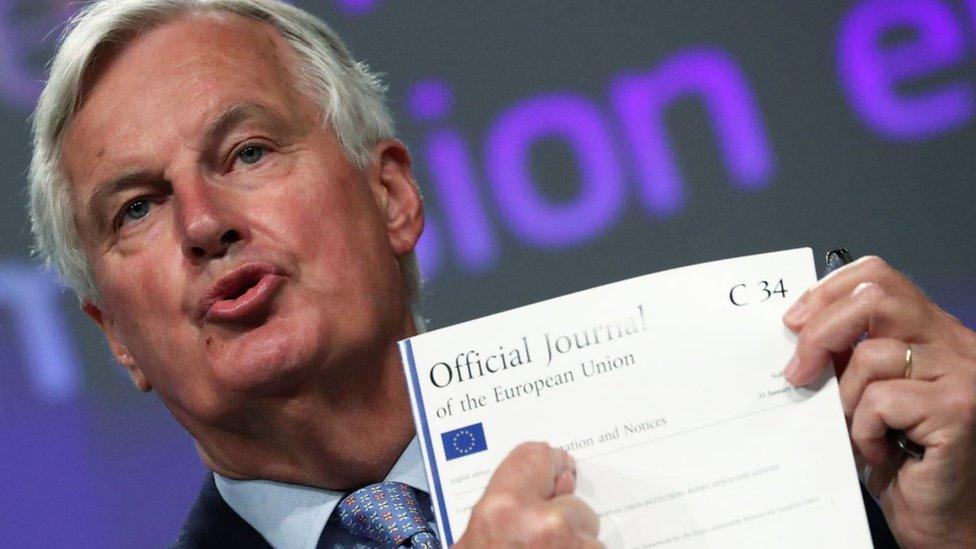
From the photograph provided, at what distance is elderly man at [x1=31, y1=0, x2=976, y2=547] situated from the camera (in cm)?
167

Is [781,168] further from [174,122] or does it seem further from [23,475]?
[23,475]

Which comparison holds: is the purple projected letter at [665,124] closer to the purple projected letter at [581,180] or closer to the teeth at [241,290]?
the purple projected letter at [581,180]

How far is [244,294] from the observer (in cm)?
166

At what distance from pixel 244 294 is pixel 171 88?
37 cm

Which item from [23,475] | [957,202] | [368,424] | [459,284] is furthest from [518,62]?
[23,475]

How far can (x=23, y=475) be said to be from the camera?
103 inches

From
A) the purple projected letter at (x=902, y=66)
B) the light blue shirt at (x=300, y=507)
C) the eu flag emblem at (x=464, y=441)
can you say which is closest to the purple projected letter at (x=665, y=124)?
the purple projected letter at (x=902, y=66)

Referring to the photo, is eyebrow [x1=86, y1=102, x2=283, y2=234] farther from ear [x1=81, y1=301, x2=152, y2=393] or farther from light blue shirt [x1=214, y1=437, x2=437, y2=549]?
light blue shirt [x1=214, y1=437, x2=437, y2=549]

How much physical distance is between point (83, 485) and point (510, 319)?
5.19 feet

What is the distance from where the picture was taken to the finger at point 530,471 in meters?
1.27

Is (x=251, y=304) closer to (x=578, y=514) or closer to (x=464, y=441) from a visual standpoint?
(x=464, y=441)

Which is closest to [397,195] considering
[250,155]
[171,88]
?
[250,155]

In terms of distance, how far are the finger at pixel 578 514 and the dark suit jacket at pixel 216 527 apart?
679 millimetres

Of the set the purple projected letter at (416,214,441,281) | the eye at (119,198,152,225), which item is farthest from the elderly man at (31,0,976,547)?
the purple projected letter at (416,214,441,281)
